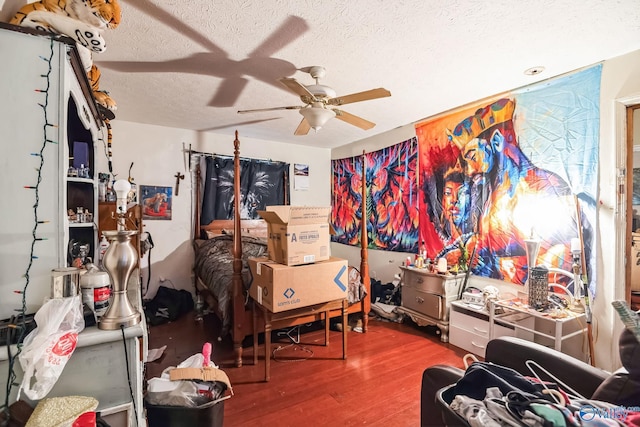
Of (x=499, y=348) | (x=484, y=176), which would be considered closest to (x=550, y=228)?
(x=484, y=176)

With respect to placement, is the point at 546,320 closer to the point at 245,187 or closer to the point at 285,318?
the point at 285,318

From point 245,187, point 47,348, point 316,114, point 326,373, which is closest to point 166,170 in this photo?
point 245,187

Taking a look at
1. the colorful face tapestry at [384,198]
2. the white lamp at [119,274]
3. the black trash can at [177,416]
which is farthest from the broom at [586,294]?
the white lamp at [119,274]

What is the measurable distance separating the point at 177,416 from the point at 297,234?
1.27m

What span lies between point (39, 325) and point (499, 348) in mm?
1853

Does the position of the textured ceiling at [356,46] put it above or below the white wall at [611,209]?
above

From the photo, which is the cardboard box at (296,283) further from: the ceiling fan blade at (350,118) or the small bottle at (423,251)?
the small bottle at (423,251)

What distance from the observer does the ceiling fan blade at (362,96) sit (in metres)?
2.05

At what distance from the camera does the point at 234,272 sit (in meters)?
2.58

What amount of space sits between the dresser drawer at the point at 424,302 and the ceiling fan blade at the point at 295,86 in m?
2.28

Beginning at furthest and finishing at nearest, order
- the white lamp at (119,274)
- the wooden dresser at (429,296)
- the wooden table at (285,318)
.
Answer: the wooden dresser at (429,296), the wooden table at (285,318), the white lamp at (119,274)

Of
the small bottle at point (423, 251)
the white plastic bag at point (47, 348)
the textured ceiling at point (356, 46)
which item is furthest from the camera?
the small bottle at point (423, 251)

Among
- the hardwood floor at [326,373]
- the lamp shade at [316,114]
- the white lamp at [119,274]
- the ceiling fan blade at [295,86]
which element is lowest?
the hardwood floor at [326,373]

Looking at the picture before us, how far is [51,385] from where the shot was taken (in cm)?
84
